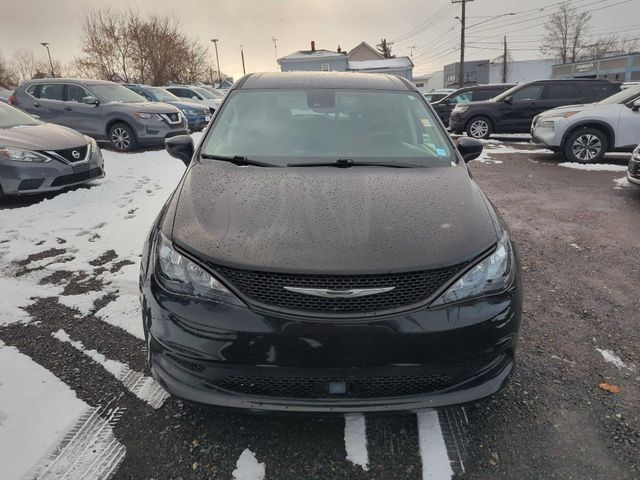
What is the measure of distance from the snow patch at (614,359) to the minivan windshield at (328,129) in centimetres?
152

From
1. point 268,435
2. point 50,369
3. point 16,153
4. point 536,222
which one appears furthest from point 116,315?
point 536,222

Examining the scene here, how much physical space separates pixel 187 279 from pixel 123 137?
31.5 ft

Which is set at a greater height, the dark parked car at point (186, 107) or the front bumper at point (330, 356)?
the dark parked car at point (186, 107)

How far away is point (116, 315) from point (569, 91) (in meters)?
13.1

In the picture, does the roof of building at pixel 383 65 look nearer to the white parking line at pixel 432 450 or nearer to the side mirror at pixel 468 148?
the side mirror at pixel 468 148

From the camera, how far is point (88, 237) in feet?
15.6

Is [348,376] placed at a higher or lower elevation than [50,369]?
higher

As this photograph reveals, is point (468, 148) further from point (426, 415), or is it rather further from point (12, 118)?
point (12, 118)

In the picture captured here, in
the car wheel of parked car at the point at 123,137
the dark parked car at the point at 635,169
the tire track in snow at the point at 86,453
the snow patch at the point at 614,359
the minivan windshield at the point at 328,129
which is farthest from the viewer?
the car wheel of parked car at the point at 123,137

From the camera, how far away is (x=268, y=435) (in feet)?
6.88

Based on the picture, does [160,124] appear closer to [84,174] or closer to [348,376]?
[84,174]

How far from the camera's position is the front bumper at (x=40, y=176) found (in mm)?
5727

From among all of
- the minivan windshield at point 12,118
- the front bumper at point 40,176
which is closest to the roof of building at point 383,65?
the minivan windshield at point 12,118

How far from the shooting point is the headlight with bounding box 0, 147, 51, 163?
5752 millimetres
